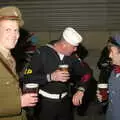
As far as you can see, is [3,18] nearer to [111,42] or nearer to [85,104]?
[111,42]

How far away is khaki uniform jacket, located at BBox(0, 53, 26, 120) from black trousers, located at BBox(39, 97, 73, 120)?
2.29 meters

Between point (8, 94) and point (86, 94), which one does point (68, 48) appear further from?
point (86, 94)

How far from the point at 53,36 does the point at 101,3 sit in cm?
121

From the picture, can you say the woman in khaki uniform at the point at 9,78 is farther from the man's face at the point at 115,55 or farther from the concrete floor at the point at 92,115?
the concrete floor at the point at 92,115

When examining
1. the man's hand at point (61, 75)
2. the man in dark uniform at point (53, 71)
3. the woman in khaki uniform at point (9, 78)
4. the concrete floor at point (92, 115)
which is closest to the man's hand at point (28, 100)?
Result: the woman in khaki uniform at point (9, 78)

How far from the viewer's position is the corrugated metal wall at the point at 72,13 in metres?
7.38

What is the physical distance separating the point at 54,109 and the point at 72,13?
2.57m

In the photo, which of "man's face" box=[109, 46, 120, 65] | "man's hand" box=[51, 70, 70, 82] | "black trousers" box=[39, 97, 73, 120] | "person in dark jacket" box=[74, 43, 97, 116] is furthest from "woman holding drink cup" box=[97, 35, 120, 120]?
"person in dark jacket" box=[74, 43, 97, 116]

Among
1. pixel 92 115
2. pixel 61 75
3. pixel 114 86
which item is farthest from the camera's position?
pixel 92 115

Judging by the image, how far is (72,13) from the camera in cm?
750

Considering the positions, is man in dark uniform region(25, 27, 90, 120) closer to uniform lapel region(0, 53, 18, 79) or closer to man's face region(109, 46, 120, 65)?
man's face region(109, 46, 120, 65)

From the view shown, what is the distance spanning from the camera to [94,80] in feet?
25.4

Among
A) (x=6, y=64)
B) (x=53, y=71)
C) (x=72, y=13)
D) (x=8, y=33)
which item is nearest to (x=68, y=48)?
(x=53, y=71)

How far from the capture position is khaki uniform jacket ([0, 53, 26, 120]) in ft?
9.96
